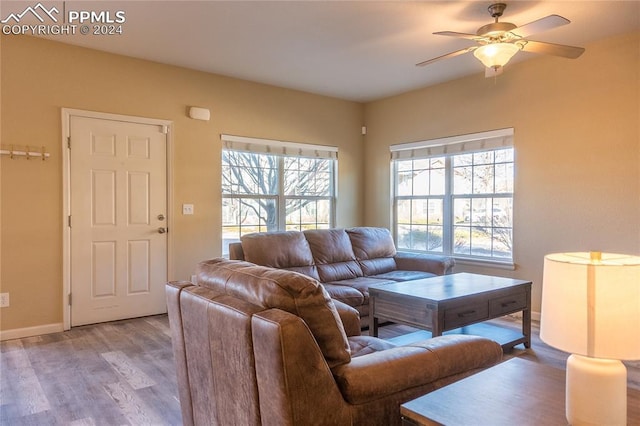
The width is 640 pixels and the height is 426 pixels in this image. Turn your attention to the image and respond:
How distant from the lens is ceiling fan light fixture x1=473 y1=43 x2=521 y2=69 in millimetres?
Result: 2889

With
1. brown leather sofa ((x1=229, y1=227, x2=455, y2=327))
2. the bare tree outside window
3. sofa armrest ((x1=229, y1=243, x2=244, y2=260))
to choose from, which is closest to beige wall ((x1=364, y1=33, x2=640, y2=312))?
the bare tree outside window

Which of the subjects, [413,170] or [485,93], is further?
[413,170]

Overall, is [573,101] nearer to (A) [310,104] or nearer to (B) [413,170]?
(B) [413,170]

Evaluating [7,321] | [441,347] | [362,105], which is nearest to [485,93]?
[362,105]

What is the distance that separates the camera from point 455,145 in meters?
5.14

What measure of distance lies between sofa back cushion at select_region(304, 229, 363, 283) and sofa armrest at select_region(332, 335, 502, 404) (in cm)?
251

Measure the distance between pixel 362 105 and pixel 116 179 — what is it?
3659mm

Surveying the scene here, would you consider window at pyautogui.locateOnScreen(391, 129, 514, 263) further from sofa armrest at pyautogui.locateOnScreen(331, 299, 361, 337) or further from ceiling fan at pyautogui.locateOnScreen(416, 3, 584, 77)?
sofa armrest at pyautogui.locateOnScreen(331, 299, 361, 337)

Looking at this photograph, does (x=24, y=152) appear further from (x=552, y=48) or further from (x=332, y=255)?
(x=552, y=48)

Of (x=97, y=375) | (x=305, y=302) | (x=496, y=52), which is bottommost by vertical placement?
(x=97, y=375)

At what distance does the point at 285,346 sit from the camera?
1232 millimetres

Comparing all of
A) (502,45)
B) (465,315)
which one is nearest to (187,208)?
(465,315)

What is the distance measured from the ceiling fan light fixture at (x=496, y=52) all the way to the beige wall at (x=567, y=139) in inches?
62.4

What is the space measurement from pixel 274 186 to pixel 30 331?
9.90 feet
